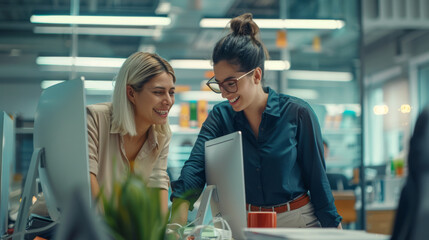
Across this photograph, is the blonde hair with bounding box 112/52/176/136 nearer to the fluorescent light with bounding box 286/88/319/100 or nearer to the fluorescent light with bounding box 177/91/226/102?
the fluorescent light with bounding box 177/91/226/102

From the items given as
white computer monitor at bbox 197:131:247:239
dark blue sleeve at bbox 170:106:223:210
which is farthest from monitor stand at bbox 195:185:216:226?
dark blue sleeve at bbox 170:106:223:210

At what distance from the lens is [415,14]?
6.38m

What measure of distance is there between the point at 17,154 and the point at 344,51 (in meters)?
3.72

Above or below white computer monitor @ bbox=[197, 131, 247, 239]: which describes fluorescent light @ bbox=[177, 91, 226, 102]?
above

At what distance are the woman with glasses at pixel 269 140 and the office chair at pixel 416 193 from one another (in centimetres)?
118

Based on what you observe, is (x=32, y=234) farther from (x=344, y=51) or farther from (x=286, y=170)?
(x=344, y=51)

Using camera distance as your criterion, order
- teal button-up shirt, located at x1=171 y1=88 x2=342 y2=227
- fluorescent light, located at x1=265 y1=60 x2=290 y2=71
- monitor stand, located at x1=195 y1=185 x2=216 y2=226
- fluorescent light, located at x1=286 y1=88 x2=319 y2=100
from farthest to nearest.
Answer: fluorescent light, located at x1=286 y1=88 x2=319 y2=100 → fluorescent light, located at x1=265 y1=60 x2=290 y2=71 → teal button-up shirt, located at x1=171 y1=88 x2=342 y2=227 → monitor stand, located at x1=195 y1=185 x2=216 y2=226

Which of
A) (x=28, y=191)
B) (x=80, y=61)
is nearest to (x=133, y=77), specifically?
(x=28, y=191)

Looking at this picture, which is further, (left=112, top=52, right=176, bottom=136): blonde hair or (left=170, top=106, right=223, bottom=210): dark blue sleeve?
(left=112, top=52, right=176, bottom=136): blonde hair

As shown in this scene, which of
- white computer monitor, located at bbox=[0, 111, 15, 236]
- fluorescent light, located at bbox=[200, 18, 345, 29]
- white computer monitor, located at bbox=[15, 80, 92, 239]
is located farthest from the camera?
fluorescent light, located at bbox=[200, 18, 345, 29]

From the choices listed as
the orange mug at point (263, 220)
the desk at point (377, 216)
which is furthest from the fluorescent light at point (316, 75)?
the orange mug at point (263, 220)

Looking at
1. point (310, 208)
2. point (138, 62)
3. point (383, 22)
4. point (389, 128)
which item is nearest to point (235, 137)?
point (310, 208)

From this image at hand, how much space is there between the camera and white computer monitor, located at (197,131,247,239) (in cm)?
153

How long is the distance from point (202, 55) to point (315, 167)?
155 inches
